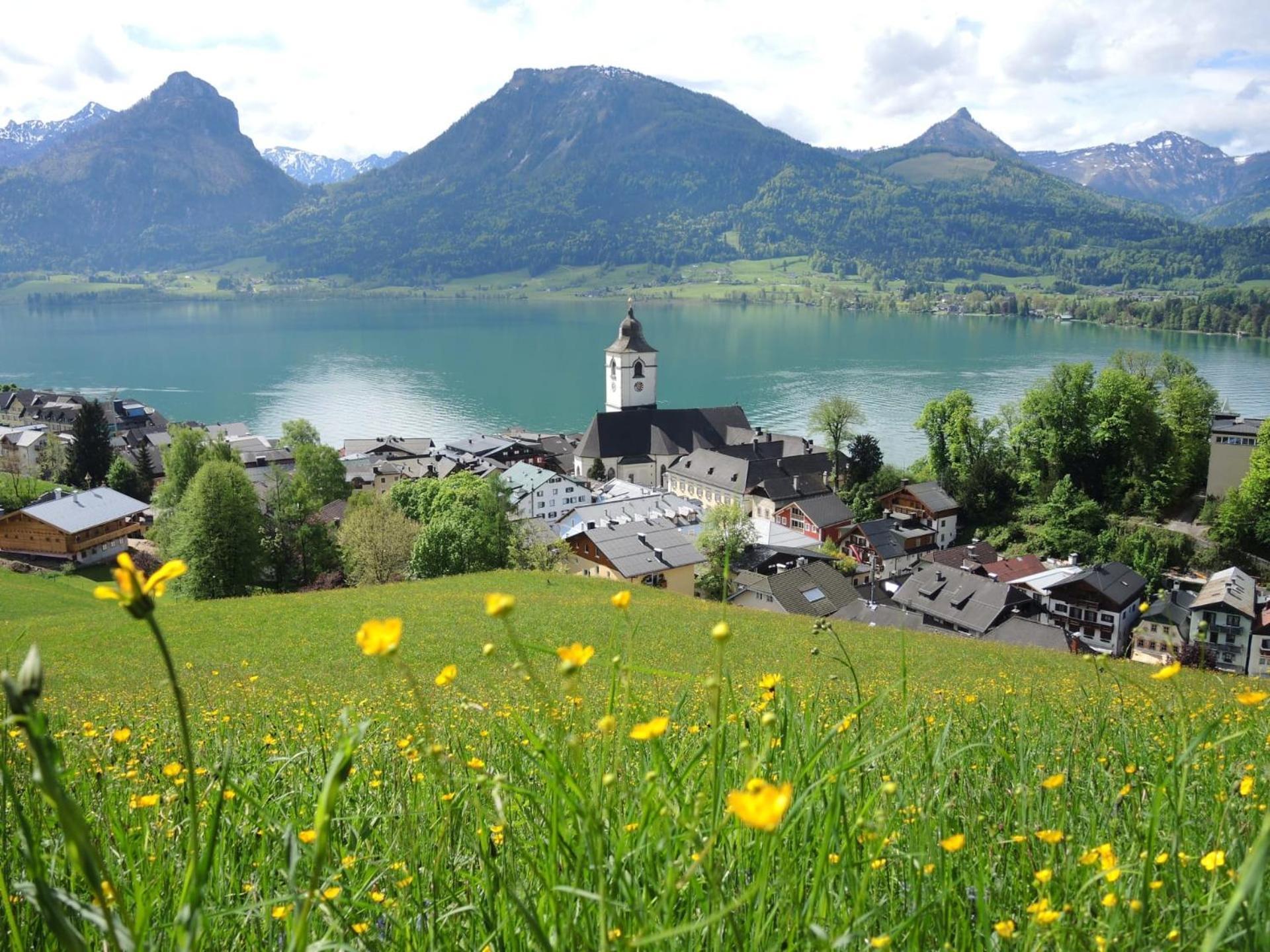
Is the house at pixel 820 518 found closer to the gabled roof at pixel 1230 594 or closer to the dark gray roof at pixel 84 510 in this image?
the gabled roof at pixel 1230 594

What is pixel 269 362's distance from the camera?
104 meters

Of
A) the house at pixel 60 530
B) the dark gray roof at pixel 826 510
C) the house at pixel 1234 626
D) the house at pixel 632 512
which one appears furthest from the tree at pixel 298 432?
the house at pixel 1234 626

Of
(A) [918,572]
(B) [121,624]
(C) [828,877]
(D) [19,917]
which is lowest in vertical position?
(A) [918,572]

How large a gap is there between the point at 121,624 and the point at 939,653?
14994 millimetres

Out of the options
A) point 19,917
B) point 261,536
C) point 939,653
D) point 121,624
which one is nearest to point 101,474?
point 261,536

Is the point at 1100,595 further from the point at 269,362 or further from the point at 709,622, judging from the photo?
the point at 269,362

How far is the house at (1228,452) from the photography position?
1430 inches

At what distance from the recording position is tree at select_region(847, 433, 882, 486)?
4553 cm

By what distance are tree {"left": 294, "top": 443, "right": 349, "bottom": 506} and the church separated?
555 inches

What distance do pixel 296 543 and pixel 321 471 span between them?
10089 mm

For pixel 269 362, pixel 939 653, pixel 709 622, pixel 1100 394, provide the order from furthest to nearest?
pixel 269 362 → pixel 1100 394 → pixel 709 622 → pixel 939 653

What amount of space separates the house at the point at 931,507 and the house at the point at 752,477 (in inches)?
162

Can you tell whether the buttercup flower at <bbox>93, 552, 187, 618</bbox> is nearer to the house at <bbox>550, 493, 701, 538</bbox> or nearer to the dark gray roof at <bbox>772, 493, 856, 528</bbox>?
the house at <bbox>550, 493, 701, 538</bbox>

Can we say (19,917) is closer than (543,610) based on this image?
Yes
